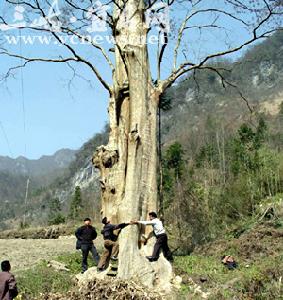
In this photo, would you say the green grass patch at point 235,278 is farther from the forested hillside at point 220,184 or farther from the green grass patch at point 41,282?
the forested hillside at point 220,184

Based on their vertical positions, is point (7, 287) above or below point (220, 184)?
below

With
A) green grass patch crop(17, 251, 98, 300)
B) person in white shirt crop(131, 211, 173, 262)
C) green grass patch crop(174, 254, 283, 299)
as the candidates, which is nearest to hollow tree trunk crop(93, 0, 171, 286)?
person in white shirt crop(131, 211, 173, 262)

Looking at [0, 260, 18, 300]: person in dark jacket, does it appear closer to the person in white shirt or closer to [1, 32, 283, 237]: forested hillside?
the person in white shirt

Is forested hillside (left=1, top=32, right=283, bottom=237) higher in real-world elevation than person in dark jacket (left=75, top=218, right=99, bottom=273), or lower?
higher

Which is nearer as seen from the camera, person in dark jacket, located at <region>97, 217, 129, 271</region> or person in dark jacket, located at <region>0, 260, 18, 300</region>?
person in dark jacket, located at <region>0, 260, 18, 300</region>

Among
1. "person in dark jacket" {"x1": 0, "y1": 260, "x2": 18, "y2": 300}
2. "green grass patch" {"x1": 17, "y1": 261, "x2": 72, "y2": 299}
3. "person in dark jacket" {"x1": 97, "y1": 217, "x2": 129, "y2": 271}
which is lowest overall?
"green grass patch" {"x1": 17, "y1": 261, "x2": 72, "y2": 299}

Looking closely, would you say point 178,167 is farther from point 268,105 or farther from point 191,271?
point 268,105

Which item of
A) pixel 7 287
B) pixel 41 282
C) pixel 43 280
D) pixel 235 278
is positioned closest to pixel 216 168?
pixel 235 278

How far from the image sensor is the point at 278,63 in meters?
154

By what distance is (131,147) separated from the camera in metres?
11.5

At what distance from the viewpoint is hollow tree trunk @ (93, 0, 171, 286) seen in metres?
11.0

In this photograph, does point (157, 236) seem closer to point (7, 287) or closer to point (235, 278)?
point (235, 278)

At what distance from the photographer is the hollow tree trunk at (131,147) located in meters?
11.0

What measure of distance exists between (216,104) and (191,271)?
119002 mm
